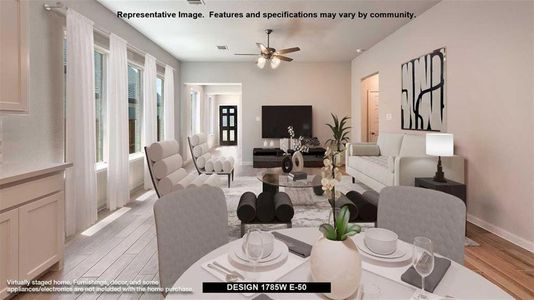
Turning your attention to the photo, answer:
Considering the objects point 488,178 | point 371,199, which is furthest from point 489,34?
point 371,199

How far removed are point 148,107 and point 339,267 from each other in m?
5.59

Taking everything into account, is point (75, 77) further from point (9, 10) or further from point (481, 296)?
point (481, 296)

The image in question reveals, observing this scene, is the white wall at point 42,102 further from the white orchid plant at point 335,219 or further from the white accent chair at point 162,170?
the white orchid plant at point 335,219

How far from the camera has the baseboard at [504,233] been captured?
9.53 ft

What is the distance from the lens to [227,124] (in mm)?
16141

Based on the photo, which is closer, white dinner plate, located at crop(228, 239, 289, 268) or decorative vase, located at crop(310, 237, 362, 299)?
decorative vase, located at crop(310, 237, 362, 299)

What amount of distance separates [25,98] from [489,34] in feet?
14.8

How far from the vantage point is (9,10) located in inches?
83.0

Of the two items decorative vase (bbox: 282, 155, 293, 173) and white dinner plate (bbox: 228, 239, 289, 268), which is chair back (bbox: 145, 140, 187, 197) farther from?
white dinner plate (bbox: 228, 239, 289, 268)

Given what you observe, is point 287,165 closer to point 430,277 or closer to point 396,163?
point 396,163

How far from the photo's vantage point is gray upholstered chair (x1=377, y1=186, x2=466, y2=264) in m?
1.36

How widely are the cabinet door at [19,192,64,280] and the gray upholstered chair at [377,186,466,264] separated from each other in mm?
2271

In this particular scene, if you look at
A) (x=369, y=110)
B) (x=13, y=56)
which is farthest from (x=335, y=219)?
(x=369, y=110)

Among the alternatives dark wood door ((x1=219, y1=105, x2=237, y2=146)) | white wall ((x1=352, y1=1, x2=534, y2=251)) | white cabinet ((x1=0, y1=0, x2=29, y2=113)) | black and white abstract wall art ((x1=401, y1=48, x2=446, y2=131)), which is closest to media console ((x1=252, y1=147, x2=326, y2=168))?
black and white abstract wall art ((x1=401, y1=48, x2=446, y2=131))
